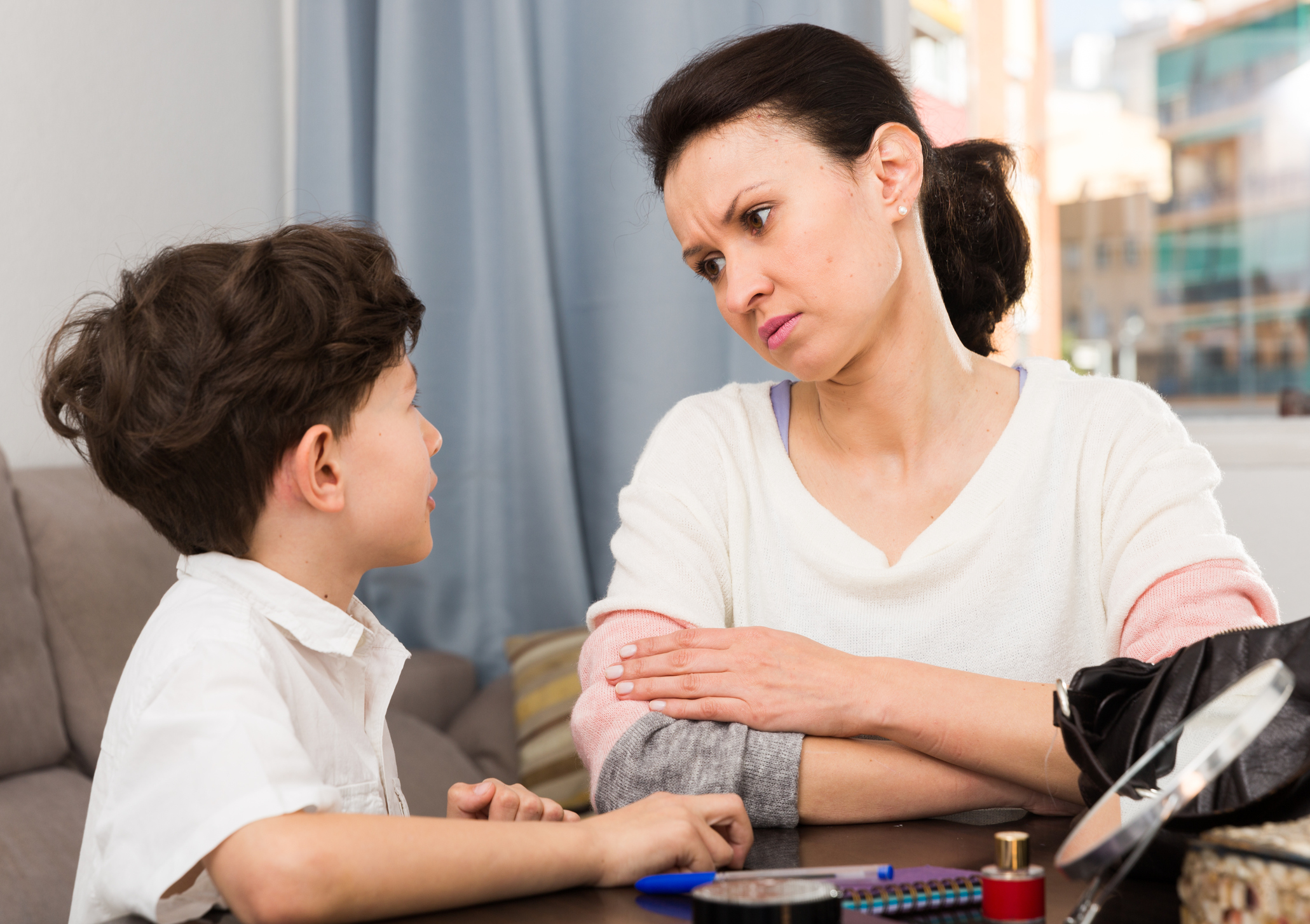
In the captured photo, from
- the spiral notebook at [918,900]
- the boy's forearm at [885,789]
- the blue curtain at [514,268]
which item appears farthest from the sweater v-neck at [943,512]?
the blue curtain at [514,268]

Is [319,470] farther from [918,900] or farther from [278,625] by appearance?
[918,900]

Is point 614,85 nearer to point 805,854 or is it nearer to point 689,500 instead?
point 689,500

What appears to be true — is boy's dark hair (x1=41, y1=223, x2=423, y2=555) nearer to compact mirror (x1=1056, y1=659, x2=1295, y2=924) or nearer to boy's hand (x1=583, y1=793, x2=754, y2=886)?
boy's hand (x1=583, y1=793, x2=754, y2=886)

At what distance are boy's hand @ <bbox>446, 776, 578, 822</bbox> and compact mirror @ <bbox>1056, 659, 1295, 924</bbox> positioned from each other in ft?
1.33

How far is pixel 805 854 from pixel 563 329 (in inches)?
64.9

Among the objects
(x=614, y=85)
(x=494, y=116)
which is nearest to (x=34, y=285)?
(x=494, y=116)

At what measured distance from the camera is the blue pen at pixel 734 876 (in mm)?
607

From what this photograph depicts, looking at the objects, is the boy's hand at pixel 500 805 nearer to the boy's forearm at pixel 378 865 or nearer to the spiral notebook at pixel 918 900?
the boy's forearm at pixel 378 865

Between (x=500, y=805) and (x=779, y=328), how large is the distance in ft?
1.71

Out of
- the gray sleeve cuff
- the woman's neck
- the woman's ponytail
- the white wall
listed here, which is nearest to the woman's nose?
the woman's neck

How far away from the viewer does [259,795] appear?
597 millimetres

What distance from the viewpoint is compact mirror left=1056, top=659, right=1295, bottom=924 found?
1.50ft

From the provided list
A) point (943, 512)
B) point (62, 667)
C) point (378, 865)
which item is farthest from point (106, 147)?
point (378, 865)

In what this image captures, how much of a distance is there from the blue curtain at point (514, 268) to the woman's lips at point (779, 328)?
100cm
